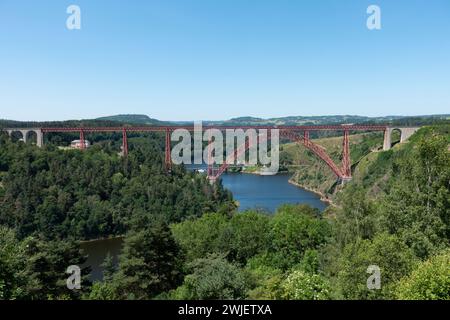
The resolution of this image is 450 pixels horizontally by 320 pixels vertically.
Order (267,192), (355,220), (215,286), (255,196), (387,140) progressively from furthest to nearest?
1. (267,192)
2. (255,196)
3. (387,140)
4. (355,220)
5. (215,286)

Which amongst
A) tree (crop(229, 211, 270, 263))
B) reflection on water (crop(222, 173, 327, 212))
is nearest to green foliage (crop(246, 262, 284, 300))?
tree (crop(229, 211, 270, 263))

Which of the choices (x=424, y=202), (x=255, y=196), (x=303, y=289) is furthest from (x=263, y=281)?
(x=255, y=196)

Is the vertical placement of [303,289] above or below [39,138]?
below

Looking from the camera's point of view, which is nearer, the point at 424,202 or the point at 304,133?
the point at 424,202

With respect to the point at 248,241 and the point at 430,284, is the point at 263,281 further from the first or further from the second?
the point at 248,241

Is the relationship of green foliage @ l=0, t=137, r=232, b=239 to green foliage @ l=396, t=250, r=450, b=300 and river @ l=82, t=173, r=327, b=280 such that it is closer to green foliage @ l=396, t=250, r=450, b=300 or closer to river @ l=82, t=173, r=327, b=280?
river @ l=82, t=173, r=327, b=280
